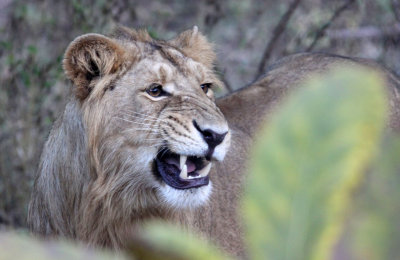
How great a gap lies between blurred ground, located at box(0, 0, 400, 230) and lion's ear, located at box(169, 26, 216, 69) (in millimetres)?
1277

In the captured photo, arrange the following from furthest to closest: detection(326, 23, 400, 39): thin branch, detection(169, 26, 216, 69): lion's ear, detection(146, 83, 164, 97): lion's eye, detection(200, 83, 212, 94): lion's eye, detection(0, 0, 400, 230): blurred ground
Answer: detection(326, 23, 400, 39): thin branch → detection(0, 0, 400, 230): blurred ground → detection(169, 26, 216, 69): lion's ear → detection(200, 83, 212, 94): lion's eye → detection(146, 83, 164, 97): lion's eye

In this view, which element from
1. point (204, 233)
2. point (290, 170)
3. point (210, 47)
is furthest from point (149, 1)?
point (290, 170)

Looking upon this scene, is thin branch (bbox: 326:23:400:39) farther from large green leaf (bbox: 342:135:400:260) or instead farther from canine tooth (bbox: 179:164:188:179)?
large green leaf (bbox: 342:135:400:260)

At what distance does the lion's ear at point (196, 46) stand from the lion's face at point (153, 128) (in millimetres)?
414

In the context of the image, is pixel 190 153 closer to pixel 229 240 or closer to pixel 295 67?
pixel 229 240

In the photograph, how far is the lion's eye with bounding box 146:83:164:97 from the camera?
11.5ft

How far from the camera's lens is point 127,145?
345 cm

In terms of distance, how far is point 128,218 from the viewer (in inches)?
140

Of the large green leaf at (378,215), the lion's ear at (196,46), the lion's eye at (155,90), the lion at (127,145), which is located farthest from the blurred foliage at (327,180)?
the lion's ear at (196,46)

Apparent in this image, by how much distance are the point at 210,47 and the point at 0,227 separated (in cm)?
258

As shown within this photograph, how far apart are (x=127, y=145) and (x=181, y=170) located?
0.95 feet

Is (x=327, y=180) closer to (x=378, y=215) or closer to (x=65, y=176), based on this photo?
(x=378, y=215)

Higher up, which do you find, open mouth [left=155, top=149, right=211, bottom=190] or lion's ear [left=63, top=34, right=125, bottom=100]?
lion's ear [left=63, top=34, right=125, bottom=100]

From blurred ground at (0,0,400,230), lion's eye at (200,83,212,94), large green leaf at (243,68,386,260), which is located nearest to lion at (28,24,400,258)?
lion's eye at (200,83,212,94)
